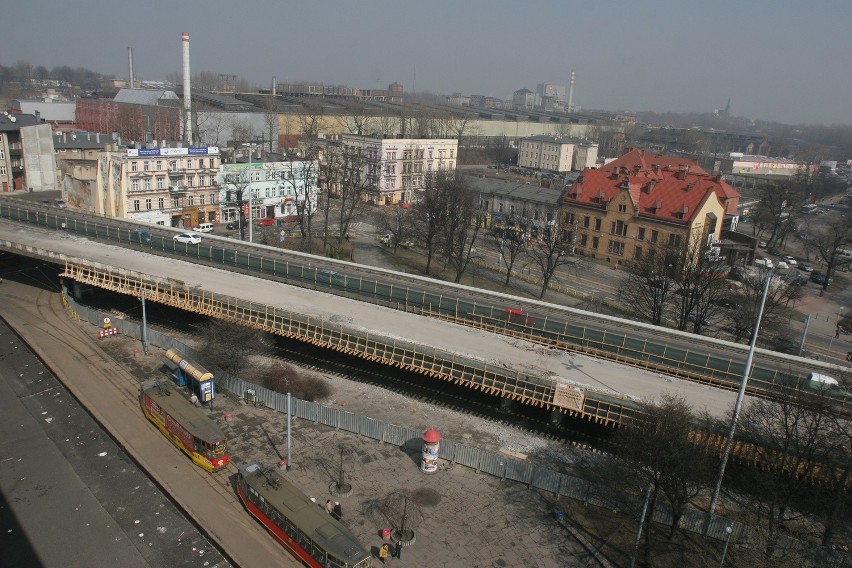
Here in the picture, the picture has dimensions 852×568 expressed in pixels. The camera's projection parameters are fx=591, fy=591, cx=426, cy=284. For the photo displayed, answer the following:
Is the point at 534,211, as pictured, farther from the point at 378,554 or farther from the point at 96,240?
the point at 378,554

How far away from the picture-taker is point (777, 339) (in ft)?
152

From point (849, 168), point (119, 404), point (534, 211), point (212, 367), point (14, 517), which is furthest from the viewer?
point (849, 168)

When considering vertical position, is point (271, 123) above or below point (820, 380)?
above

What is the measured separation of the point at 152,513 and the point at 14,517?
16.6ft

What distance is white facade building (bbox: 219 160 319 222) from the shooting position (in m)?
69.8

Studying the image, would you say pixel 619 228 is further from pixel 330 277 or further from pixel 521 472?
pixel 521 472

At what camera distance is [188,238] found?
4562cm

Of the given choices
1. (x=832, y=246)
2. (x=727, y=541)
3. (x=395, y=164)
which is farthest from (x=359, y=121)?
(x=727, y=541)

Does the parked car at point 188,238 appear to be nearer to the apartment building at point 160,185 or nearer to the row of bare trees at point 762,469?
the apartment building at point 160,185

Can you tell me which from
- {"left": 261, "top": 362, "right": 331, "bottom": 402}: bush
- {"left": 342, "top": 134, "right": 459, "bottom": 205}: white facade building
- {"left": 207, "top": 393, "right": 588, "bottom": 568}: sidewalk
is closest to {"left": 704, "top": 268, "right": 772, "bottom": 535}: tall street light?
{"left": 207, "top": 393, "right": 588, "bottom": 568}: sidewalk

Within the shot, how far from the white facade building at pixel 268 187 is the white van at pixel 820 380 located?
5192 cm

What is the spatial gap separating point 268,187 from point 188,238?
2929 cm

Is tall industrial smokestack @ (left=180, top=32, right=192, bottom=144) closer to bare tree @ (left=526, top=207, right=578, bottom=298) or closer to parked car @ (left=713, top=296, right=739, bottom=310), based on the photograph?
bare tree @ (left=526, top=207, right=578, bottom=298)

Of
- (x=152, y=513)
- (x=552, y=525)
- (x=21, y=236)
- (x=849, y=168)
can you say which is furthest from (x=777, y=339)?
(x=849, y=168)
